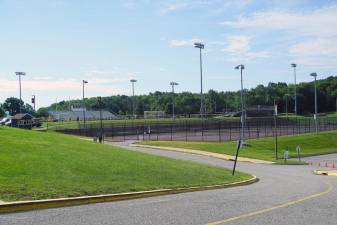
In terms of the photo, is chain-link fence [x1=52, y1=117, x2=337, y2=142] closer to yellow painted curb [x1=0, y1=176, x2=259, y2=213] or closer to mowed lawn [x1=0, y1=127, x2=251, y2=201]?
mowed lawn [x1=0, y1=127, x2=251, y2=201]

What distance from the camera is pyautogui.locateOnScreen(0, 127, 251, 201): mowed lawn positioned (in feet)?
45.0

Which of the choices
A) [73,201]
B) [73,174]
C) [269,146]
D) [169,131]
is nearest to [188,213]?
[73,201]

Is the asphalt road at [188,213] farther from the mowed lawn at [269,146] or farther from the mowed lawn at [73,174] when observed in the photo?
the mowed lawn at [269,146]

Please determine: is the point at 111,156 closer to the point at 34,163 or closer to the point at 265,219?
the point at 34,163

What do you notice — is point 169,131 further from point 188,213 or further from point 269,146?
point 188,213

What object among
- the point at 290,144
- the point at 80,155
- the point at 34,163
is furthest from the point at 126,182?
the point at 290,144

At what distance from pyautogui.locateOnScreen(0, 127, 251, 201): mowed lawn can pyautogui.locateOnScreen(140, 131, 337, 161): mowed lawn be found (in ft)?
106

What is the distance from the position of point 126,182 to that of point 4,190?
5011 mm

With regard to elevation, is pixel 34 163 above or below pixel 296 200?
above

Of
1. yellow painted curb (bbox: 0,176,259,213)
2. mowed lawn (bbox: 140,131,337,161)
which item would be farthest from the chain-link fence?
yellow painted curb (bbox: 0,176,259,213)

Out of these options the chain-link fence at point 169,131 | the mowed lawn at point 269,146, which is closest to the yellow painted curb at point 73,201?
the mowed lawn at point 269,146

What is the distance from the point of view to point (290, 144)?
67875mm

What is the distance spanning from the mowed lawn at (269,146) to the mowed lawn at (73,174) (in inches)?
1274

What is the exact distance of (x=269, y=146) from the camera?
63500 mm
